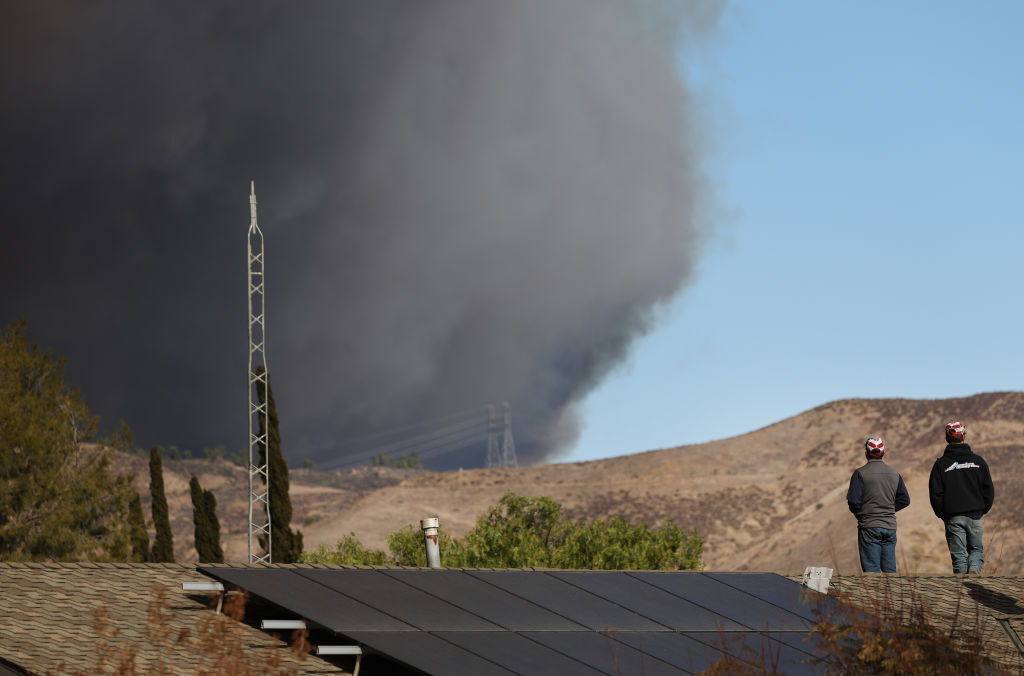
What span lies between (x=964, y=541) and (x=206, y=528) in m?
43.0

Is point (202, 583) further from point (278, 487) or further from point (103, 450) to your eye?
point (103, 450)

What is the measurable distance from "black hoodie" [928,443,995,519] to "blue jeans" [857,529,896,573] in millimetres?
877

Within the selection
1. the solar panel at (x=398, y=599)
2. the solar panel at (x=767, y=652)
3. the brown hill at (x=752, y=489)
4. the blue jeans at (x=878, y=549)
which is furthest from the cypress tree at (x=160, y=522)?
the brown hill at (x=752, y=489)

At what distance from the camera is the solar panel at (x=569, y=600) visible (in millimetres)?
14203

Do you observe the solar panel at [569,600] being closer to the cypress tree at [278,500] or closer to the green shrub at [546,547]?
the green shrub at [546,547]

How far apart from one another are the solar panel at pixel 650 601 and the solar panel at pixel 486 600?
1.31m

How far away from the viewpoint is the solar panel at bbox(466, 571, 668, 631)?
14203mm

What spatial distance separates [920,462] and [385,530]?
175ft

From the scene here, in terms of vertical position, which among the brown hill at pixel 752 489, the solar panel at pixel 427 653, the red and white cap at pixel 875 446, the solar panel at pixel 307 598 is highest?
the brown hill at pixel 752 489

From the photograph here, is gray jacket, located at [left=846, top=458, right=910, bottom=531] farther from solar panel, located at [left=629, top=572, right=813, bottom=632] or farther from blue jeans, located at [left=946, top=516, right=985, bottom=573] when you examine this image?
solar panel, located at [left=629, top=572, right=813, bottom=632]

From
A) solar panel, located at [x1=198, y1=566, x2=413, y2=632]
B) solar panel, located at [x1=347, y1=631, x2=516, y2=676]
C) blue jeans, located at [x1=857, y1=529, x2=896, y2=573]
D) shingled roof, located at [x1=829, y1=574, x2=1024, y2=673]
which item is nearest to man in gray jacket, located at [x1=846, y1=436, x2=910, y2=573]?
blue jeans, located at [x1=857, y1=529, x2=896, y2=573]

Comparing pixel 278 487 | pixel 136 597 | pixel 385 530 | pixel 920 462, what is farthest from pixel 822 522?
pixel 136 597

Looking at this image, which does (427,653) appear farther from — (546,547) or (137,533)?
(137,533)

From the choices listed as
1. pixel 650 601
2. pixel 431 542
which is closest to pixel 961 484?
pixel 650 601
